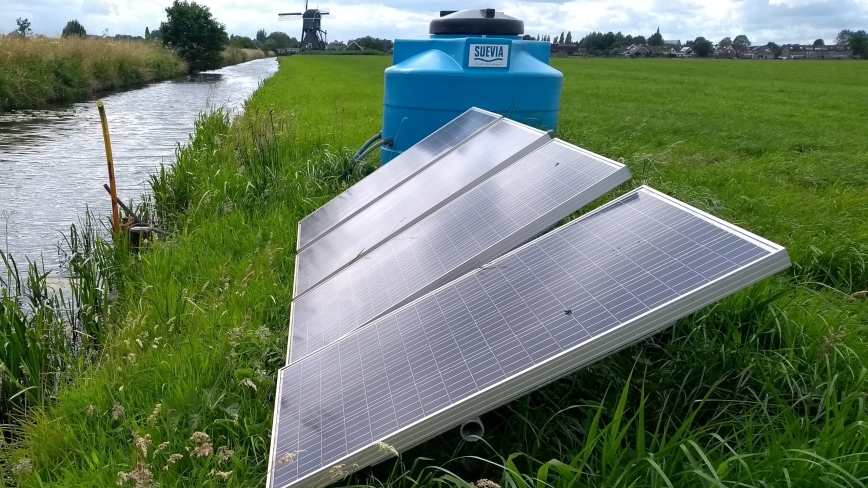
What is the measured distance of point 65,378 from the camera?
165 inches

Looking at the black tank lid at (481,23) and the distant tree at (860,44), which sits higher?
the distant tree at (860,44)

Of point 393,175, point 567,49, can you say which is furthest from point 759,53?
point 393,175

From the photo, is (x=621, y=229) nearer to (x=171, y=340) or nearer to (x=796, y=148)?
(x=171, y=340)

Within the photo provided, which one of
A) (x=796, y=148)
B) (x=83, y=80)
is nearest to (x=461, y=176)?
(x=796, y=148)

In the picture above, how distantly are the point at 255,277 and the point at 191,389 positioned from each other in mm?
1597

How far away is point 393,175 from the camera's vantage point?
5.76 meters

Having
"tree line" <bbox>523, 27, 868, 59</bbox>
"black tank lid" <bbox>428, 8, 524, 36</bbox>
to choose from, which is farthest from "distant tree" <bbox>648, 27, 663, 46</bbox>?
"black tank lid" <bbox>428, 8, 524, 36</bbox>

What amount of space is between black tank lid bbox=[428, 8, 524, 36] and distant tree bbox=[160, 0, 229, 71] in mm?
51550

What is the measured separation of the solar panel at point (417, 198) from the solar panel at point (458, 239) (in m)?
0.13

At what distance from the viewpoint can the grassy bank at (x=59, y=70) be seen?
19750 millimetres

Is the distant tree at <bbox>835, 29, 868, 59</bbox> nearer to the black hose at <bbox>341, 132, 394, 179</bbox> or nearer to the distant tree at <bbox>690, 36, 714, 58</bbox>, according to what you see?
the distant tree at <bbox>690, 36, 714, 58</bbox>

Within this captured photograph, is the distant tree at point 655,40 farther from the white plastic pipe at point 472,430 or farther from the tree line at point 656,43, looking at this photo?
the white plastic pipe at point 472,430

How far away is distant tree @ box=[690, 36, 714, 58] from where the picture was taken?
122 metres

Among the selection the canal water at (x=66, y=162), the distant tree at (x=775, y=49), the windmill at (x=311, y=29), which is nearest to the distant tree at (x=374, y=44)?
the windmill at (x=311, y=29)
